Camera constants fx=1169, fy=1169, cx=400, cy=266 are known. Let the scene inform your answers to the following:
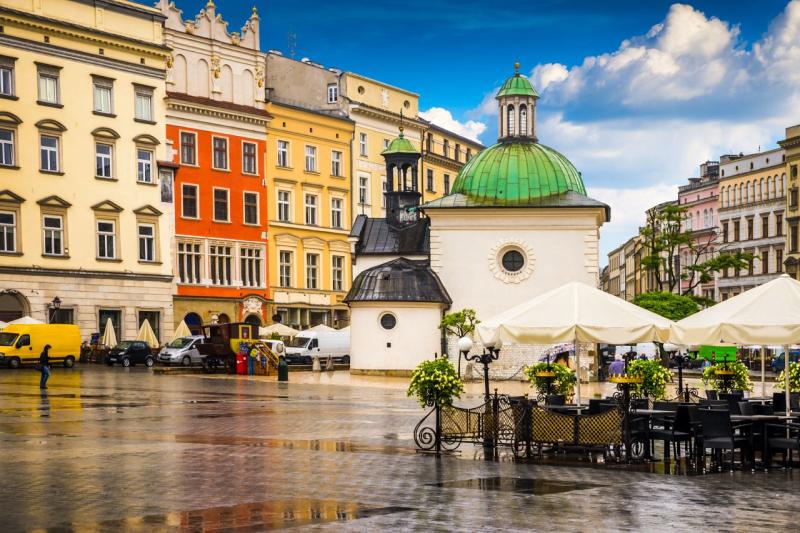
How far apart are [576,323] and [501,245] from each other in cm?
3621

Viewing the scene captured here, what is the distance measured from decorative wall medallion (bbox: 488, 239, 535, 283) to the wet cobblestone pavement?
102ft

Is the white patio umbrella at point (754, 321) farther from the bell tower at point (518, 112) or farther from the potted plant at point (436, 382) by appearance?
the bell tower at point (518, 112)

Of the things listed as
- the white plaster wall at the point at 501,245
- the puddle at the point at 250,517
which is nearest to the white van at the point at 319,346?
the white plaster wall at the point at 501,245

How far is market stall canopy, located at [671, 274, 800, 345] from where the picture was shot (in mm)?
18562

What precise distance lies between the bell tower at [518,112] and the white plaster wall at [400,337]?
1066 centimetres

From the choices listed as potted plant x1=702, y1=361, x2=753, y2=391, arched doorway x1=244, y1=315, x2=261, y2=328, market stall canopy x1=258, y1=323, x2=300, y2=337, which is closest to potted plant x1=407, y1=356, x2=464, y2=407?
potted plant x1=702, y1=361, x2=753, y2=391

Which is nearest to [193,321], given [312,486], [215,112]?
[215,112]

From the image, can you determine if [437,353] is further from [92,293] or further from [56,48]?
[56,48]

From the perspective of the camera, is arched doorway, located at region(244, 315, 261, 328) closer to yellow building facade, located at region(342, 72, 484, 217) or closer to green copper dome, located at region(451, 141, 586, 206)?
yellow building facade, located at region(342, 72, 484, 217)

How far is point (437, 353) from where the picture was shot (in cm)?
5528

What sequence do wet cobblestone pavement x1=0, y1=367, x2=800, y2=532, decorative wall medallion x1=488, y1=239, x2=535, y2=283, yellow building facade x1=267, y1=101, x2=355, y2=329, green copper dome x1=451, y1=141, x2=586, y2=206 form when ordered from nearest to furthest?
wet cobblestone pavement x1=0, y1=367, x2=800, y2=532, decorative wall medallion x1=488, y1=239, x2=535, y2=283, green copper dome x1=451, y1=141, x2=586, y2=206, yellow building facade x1=267, y1=101, x2=355, y2=329

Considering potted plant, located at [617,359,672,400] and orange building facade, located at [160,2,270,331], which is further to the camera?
orange building facade, located at [160,2,270,331]

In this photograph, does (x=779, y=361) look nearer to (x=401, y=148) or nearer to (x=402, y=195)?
(x=402, y=195)

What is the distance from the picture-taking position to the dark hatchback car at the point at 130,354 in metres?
56.0
